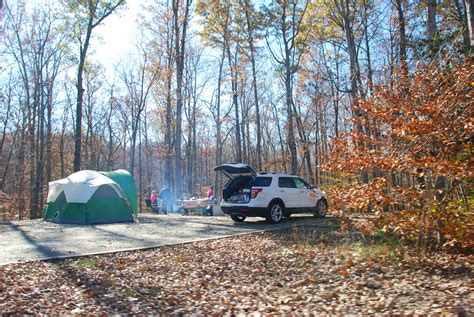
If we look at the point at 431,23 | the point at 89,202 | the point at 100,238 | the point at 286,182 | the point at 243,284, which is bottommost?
the point at 243,284

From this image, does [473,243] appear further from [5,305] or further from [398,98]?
[5,305]

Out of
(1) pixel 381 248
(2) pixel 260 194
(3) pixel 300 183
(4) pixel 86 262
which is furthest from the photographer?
(3) pixel 300 183

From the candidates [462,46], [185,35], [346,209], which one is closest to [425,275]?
[346,209]

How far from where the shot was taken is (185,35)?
23.1 metres

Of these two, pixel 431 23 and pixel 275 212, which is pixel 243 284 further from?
pixel 431 23

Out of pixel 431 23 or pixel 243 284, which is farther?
pixel 431 23

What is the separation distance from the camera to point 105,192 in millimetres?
15203

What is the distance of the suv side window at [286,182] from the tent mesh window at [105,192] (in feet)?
21.4

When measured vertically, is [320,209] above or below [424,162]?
below

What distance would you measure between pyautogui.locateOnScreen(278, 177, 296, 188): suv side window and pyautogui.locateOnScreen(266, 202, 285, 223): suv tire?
27.8 inches

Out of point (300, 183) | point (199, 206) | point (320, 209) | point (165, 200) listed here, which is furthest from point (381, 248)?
point (165, 200)

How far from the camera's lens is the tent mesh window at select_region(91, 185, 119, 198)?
15023 millimetres

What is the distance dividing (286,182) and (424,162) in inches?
311

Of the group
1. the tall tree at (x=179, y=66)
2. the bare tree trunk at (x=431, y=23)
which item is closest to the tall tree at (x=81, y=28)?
the tall tree at (x=179, y=66)
